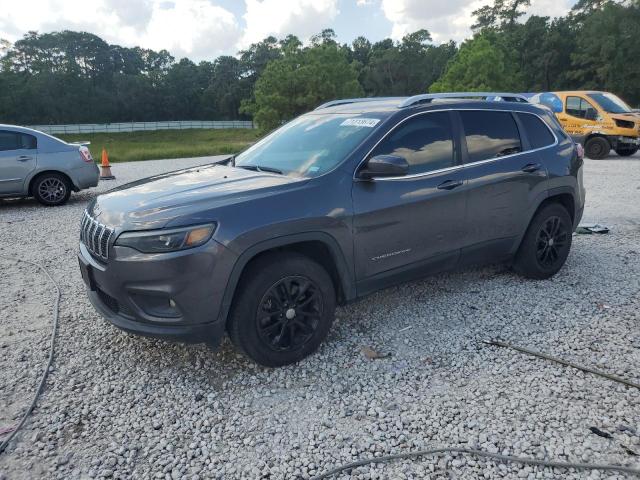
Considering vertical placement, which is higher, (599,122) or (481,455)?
(599,122)

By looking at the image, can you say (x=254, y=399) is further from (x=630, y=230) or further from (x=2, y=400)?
(x=630, y=230)

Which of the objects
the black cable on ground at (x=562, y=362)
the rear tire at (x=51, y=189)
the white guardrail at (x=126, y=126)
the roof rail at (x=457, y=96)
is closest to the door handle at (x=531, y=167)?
the roof rail at (x=457, y=96)

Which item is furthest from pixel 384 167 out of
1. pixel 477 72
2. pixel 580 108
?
pixel 477 72

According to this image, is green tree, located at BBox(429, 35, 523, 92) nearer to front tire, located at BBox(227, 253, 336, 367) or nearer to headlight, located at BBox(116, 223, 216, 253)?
front tire, located at BBox(227, 253, 336, 367)

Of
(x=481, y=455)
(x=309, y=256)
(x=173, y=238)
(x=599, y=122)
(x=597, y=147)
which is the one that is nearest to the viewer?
(x=481, y=455)

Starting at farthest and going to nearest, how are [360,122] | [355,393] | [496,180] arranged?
[496,180]
[360,122]
[355,393]

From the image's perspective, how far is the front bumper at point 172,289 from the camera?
9.56ft

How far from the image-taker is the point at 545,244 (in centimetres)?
487

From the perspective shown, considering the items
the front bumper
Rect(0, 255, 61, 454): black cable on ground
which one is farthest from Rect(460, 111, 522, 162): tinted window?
Rect(0, 255, 61, 454): black cable on ground

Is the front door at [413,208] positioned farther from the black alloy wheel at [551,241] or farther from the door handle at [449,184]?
the black alloy wheel at [551,241]

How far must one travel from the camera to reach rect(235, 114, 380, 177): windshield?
3.67 metres

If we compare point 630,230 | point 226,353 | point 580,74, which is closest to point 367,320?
point 226,353

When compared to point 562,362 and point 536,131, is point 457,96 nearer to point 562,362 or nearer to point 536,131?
point 536,131

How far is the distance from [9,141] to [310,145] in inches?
300
